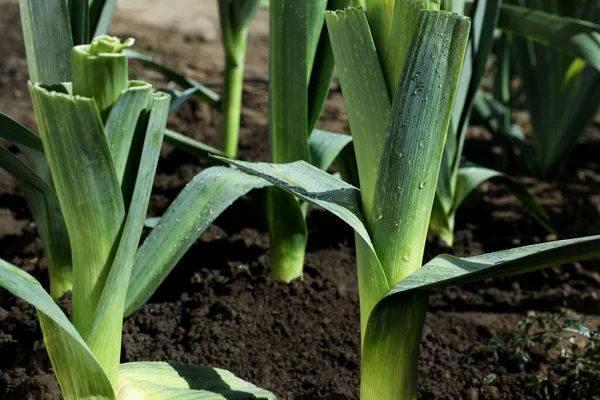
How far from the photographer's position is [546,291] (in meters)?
1.65

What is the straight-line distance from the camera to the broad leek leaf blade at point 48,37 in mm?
1117

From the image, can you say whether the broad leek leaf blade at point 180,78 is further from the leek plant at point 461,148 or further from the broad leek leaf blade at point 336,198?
the broad leek leaf blade at point 336,198

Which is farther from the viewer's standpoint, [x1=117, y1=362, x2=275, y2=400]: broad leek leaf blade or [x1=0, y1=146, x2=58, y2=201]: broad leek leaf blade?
[x1=0, y1=146, x2=58, y2=201]: broad leek leaf blade

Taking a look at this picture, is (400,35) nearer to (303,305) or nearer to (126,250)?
(126,250)

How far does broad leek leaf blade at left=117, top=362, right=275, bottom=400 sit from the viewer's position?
100cm

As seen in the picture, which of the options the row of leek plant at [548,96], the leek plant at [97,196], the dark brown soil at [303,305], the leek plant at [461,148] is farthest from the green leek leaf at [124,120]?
the row of leek plant at [548,96]

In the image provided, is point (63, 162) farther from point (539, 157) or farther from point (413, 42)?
point (539, 157)

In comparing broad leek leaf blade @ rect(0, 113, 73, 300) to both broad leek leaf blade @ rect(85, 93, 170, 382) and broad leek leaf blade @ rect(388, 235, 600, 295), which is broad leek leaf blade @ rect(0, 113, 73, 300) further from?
broad leek leaf blade @ rect(388, 235, 600, 295)

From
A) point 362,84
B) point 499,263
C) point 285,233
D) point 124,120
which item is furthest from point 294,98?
point 499,263

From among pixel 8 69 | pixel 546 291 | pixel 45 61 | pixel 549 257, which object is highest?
pixel 45 61

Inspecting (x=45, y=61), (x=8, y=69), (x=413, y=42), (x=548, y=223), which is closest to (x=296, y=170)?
(x=413, y=42)

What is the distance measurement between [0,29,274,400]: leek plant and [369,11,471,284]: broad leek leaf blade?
11.6 inches

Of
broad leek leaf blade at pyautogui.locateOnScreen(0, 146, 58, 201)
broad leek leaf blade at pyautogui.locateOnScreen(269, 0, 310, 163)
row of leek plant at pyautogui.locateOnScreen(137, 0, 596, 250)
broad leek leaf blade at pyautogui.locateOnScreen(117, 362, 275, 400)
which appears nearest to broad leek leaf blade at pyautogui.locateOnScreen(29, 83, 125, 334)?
broad leek leaf blade at pyautogui.locateOnScreen(117, 362, 275, 400)

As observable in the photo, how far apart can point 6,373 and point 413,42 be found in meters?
0.83
